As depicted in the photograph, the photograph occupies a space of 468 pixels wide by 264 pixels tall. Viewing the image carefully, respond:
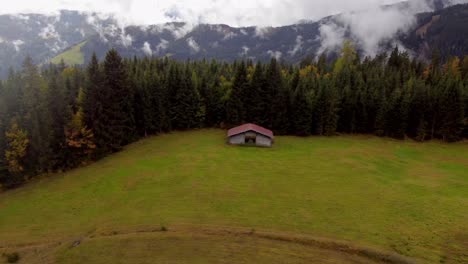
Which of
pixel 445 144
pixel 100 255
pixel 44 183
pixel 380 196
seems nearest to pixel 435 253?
pixel 380 196

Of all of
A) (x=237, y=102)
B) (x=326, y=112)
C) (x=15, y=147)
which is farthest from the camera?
(x=237, y=102)

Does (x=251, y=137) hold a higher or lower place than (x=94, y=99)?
lower

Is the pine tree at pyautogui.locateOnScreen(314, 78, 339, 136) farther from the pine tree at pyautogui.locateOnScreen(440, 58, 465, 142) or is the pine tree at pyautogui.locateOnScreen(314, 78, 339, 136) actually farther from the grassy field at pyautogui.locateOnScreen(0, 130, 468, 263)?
the pine tree at pyautogui.locateOnScreen(440, 58, 465, 142)

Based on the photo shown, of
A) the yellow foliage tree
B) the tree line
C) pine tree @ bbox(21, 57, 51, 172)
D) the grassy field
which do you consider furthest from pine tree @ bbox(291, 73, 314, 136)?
the yellow foliage tree

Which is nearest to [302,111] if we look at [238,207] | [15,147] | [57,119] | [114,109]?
[114,109]

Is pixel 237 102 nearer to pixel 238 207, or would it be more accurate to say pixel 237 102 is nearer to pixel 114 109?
pixel 114 109

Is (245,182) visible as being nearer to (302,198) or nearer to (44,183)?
(302,198)
